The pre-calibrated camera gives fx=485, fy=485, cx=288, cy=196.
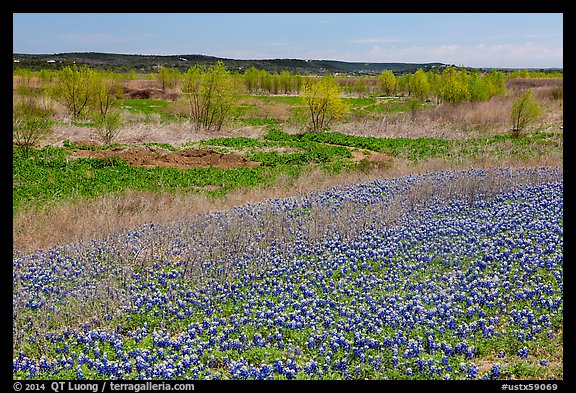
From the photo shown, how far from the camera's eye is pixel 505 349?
15.3 ft

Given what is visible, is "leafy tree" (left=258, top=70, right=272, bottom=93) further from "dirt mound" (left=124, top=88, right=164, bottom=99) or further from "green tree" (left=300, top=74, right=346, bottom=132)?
"green tree" (left=300, top=74, right=346, bottom=132)

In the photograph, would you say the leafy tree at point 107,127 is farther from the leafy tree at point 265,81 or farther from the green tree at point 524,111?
the leafy tree at point 265,81

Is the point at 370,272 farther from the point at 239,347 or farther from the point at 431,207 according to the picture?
the point at 431,207

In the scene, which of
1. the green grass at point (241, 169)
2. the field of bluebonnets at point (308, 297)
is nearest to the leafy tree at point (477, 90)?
the green grass at point (241, 169)

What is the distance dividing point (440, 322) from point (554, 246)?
260cm

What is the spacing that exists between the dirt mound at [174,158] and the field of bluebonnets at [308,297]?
33.6 feet

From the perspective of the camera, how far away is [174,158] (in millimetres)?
19344

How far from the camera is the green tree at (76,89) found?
33.9 meters

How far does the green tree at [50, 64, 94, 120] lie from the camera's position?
3388 cm

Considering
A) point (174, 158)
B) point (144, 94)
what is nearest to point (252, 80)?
point (144, 94)

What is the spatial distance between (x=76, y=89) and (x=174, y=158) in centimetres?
1891

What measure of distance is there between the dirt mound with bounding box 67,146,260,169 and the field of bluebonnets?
10.2m

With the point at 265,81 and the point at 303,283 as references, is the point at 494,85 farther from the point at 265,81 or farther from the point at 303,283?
the point at 265,81
